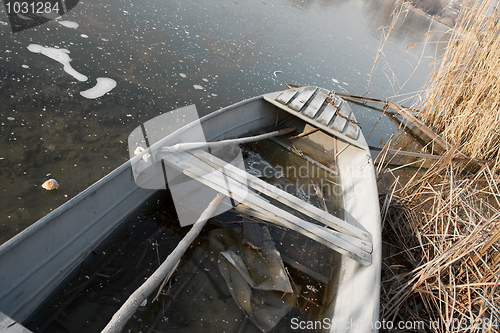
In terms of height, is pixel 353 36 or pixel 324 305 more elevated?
pixel 353 36

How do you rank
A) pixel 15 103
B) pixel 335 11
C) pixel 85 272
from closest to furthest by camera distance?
pixel 85 272
pixel 15 103
pixel 335 11

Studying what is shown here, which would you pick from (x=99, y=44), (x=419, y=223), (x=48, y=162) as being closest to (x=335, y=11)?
(x=99, y=44)

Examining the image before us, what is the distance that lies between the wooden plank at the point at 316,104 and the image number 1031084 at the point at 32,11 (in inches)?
195

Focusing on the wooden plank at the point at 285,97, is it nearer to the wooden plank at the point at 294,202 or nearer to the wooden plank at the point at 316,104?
the wooden plank at the point at 316,104

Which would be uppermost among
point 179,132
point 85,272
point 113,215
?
point 179,132

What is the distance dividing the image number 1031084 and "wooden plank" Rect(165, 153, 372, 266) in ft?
15.1

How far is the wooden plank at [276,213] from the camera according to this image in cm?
224

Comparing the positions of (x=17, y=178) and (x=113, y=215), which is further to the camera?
(x=17, y=178)

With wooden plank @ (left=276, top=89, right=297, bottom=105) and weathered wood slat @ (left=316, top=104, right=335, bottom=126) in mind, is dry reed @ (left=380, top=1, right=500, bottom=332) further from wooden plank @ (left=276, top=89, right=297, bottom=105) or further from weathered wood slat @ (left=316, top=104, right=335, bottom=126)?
wooden plank @ (left=276, top=89, right=297, bottom=105)

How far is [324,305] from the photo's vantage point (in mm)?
2301

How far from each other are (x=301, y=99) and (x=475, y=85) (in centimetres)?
299

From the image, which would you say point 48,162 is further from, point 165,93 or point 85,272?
point 165,93

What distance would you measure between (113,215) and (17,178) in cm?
119
